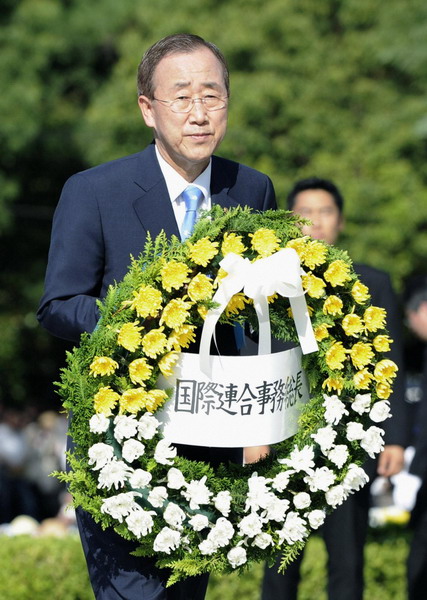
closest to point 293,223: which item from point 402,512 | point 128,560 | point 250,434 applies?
point 250,434

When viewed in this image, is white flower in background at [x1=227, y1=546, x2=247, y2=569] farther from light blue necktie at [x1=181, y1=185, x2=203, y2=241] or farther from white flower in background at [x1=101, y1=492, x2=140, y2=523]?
light blue necktie at [x1=181, y1=185, x2=203, y2=241]

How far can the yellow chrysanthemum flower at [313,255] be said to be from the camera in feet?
10.7

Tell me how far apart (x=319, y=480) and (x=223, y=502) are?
31 cm

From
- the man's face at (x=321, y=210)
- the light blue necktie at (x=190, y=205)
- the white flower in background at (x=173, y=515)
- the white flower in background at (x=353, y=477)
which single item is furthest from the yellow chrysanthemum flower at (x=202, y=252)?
the man's face at (x=321, y=210)

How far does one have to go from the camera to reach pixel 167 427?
10.5 feet

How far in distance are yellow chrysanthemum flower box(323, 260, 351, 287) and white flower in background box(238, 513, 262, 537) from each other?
2.36 feet

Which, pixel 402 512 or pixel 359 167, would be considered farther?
pixel 359 167

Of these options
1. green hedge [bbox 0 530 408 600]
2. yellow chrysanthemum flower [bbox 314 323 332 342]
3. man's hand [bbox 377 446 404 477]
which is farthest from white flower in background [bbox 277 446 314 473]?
green hedge [bbox 0 530 408 600]

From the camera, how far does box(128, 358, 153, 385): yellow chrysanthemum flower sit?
Result: 3.08m

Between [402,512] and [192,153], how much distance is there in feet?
17.9

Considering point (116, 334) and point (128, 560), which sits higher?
point (116, 334)

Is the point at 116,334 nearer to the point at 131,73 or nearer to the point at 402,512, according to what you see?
the point at 402,512

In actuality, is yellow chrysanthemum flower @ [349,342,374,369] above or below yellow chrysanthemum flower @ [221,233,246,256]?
below

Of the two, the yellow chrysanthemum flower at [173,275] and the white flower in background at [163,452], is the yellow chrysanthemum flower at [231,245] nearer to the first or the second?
the yellow chrysanthemum flower at [173,275]
